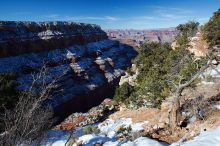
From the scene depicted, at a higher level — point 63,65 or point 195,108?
point 195,108

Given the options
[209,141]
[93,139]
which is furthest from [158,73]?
[209,141]

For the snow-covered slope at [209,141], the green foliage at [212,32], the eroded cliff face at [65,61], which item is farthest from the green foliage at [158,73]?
the eroded cliff face at [65,61]

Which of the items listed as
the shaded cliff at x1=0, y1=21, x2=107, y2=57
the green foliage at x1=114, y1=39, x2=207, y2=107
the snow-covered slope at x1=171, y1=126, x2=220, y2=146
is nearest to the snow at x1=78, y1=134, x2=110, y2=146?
the green foliage at x1=114, y1=39, x2=207, y2=107

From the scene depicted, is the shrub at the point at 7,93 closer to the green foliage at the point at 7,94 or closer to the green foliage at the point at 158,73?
the green foliage at the point at 7,94

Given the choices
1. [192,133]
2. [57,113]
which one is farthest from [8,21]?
[192,133]

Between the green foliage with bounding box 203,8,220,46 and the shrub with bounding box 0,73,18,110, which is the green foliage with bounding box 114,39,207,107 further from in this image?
the shrub with bounding box 0,73,18,110

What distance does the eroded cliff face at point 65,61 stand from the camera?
69250 millimetres

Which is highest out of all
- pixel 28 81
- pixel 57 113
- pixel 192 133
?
pixel 192 133

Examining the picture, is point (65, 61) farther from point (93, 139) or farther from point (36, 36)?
point (93, 139)

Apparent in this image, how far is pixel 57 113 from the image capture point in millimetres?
61969

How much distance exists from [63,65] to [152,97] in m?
55.5

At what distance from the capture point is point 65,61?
8575cm

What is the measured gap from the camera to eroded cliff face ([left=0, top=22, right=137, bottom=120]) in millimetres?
69250

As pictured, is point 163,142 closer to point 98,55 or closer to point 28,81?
point 28,81
